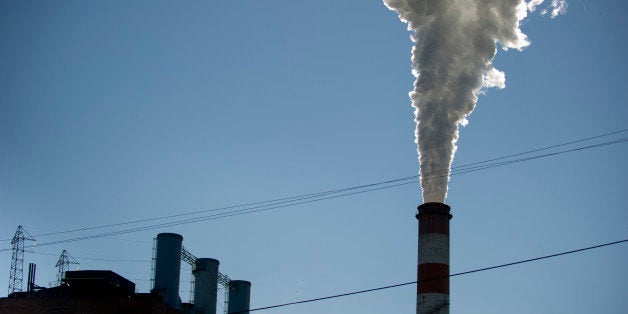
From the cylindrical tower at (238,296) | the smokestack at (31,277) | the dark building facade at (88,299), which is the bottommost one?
the dark building facade at (88,299)

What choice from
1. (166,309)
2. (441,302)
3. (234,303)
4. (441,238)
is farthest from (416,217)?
(234,303)

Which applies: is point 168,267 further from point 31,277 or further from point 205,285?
point 31,277

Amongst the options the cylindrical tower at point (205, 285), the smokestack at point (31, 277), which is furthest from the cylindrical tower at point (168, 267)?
the smokestack at point (31, 277)

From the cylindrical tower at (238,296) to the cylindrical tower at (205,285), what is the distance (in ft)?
19.7

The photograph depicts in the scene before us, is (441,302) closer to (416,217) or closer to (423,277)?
(423,277)

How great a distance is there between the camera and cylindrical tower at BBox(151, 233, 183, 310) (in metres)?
51.5

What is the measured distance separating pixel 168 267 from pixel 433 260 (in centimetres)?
1994

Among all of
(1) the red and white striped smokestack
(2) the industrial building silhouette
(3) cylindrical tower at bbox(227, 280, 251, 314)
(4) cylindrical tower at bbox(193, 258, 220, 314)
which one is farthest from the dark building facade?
(1) the red and white striped smokestack

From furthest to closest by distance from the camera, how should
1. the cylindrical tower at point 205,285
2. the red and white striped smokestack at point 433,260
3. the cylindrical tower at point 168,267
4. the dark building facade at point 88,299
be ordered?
the cylindrical tower at point 205,285 → the cylindrical tower at point 168,267 → the dark building facade at point 88,299 → the red and white striped smokestack at point 433,260

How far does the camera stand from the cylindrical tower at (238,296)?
64.4 metres

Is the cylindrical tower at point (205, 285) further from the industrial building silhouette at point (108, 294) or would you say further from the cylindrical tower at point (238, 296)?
the cylindrical tower at point (238, 296)

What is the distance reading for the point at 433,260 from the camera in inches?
1522

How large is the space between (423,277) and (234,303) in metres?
29.1

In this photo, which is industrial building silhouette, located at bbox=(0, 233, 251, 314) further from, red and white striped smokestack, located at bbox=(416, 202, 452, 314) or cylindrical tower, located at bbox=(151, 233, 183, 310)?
red and white striped smokestack, located at bbox=(416, 202, 452, 314)
